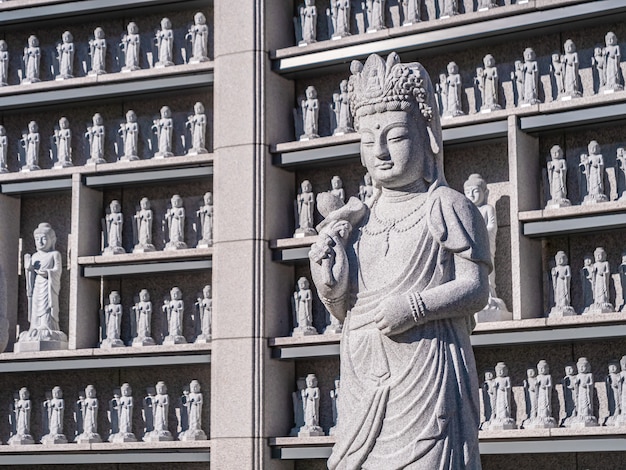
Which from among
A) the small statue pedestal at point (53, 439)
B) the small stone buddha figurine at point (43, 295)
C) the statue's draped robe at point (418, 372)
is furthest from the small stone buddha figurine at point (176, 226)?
the statue's draped robe at point (418, 372)

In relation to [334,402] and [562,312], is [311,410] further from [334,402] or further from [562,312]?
[562,312]

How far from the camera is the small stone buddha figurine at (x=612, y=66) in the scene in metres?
10.1

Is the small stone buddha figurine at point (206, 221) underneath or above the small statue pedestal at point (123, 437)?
above

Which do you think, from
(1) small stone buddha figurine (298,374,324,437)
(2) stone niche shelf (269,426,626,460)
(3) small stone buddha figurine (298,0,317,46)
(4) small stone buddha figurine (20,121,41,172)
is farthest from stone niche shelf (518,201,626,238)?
(4) small stone buddha figurine (20,121,41,172)

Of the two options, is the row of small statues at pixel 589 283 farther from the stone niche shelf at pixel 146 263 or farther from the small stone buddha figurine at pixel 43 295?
the small stone buddha figurine at pixel 43 295

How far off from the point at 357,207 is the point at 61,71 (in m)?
7.30

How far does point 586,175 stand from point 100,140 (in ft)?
15.3

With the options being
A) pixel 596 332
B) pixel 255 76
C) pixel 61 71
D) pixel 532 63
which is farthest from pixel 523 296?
pixel 61 71

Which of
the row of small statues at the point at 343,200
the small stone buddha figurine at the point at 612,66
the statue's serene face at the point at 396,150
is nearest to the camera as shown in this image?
the statue's serene face at the point at 396,150

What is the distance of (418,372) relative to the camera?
5.41 meters

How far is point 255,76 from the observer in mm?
11336

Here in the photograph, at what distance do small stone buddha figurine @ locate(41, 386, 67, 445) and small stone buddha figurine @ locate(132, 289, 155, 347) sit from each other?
90cm

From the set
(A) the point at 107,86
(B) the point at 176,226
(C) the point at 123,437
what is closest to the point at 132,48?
(A) the point at 107,86

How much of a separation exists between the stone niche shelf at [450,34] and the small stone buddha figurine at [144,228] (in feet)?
5.92
